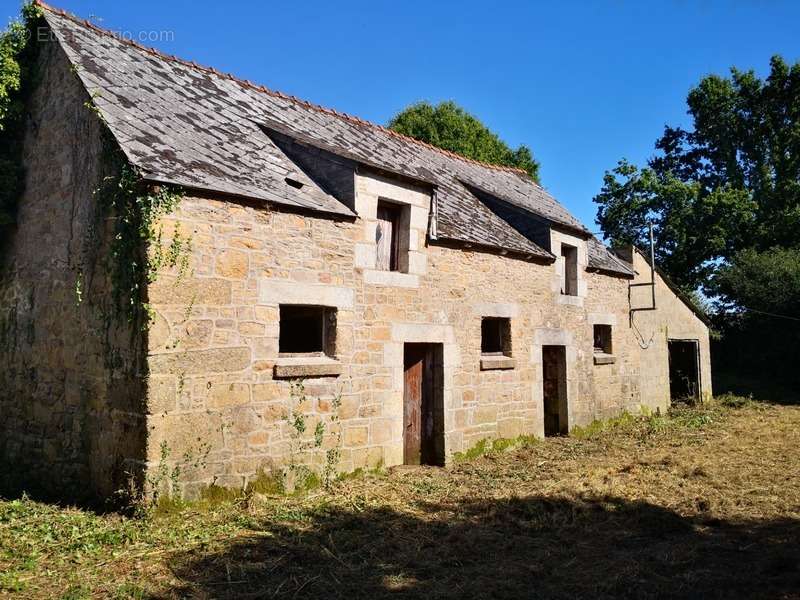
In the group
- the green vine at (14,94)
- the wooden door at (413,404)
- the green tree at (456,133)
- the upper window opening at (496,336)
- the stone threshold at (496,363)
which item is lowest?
the wooden door at (413,404)

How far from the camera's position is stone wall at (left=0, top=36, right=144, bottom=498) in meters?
6.25

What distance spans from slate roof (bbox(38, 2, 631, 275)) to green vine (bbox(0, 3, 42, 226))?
55cm

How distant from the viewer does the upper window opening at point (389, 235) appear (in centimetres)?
848

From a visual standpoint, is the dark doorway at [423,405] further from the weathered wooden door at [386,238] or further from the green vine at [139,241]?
the green vine at [139,241]

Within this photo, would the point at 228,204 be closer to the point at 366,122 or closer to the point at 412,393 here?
the point at 412,393

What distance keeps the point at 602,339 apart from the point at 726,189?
15.7 m

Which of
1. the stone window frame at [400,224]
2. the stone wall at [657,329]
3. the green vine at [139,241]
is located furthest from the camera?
the stone wall at [657,329]

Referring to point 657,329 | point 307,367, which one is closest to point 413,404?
point 307,367

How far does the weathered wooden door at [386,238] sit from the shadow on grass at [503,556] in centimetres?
355

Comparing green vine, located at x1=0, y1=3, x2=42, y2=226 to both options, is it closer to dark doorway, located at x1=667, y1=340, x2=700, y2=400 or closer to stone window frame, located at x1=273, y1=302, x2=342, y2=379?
stone window frame, located at x1=273, y1=302, x2=342, y2=379

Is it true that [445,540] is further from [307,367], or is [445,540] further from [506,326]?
[506,326]

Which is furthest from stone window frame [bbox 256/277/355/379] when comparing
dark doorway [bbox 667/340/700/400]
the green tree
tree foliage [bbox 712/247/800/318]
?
the green tree

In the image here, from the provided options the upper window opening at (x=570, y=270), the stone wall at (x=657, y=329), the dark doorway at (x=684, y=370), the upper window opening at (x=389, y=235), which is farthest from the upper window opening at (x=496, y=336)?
the dark doorway at (x=684, y=370)

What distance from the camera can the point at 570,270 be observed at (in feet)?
40.9
